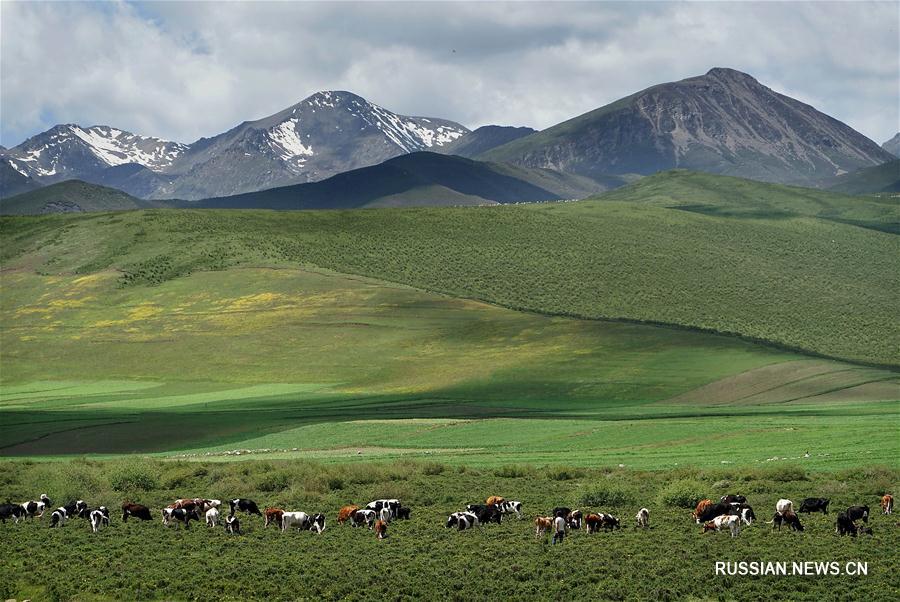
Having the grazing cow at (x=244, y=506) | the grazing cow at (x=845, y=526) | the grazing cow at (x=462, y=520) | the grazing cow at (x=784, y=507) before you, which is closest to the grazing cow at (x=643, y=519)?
the grazing cow at (x=784, y=507)

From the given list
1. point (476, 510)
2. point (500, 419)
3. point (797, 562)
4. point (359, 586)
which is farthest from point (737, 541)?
point (500, 419)

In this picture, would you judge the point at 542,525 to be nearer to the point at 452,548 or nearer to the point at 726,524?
the point at 452,548

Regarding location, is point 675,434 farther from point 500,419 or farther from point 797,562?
point 797,562

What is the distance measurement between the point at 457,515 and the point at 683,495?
9536 mm

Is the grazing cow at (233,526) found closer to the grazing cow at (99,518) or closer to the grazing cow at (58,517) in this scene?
the grazing cow at (99,518)

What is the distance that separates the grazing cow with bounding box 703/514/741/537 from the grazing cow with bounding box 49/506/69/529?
26.5m

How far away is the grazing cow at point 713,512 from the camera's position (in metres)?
40.5

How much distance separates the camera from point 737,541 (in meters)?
37.7

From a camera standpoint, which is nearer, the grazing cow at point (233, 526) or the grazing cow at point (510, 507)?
the grazing cow at point (233, 526)

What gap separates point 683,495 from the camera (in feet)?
144

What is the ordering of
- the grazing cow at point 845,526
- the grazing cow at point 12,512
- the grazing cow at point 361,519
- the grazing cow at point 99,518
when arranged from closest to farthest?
the grazing cow at point 845,526 < the grazing cow at point 361,519 < the grazing cow at point 99,518 < the grazing cow at point 12,512

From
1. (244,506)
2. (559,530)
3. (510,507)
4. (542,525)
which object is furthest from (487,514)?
(244,506)

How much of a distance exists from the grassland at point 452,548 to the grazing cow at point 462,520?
0.56m

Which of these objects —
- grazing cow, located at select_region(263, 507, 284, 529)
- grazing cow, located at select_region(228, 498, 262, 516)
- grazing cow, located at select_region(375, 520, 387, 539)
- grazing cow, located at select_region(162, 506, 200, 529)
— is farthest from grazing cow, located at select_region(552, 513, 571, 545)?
grazing cow, located at select_region(162, 506, 200, 529)
